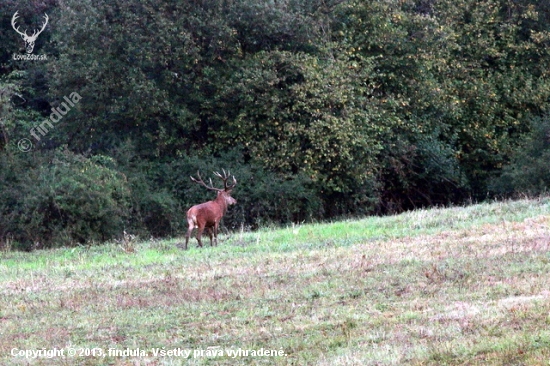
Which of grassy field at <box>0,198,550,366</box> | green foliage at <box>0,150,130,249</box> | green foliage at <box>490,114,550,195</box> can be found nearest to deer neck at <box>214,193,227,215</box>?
grassy field at <box>0,198,550,366</box>

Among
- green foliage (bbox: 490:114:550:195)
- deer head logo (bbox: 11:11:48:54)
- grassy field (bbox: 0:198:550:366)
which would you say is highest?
deer head logo (bbox: 11:11:48:54)

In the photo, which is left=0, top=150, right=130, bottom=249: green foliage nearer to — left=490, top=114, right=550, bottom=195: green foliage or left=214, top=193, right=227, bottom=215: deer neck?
left=214, top=193, right=227, bottom=215: deer neck

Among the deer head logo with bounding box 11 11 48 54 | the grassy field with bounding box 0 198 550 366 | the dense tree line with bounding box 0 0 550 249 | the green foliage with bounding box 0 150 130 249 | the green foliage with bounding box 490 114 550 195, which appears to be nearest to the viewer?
the grassy field with bounding box 0 198 550 366

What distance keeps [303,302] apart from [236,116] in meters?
16.0

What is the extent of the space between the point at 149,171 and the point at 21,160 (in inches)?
143

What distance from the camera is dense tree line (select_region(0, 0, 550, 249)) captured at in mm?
26359

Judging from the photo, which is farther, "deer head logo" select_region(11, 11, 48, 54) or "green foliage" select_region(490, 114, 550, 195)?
"deer head logo" select_region(11, 11, 48, 54)

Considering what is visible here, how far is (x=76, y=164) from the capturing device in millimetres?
25953

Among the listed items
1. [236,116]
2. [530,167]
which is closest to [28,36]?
[236,116]

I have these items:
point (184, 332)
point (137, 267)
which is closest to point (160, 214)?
point (137, 267)

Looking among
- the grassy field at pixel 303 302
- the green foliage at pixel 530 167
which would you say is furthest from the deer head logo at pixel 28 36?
the green foliage at pixel 530 167

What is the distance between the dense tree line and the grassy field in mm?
7686

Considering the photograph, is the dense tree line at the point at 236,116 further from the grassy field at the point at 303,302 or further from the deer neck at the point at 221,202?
the grassy field at the point at 303,302

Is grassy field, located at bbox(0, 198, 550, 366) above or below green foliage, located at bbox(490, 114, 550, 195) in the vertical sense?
below
